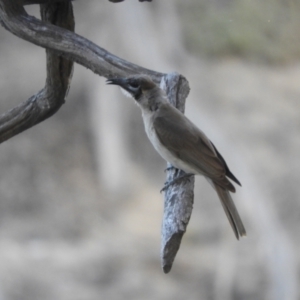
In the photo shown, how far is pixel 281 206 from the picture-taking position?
4055mm

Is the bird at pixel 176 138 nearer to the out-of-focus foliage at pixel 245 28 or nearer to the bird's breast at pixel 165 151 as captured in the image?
the bird's breast at pixel 165 151

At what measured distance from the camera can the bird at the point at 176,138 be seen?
4.66 ft

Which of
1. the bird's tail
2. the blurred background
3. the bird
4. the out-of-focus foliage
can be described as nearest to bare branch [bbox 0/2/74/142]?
the bird

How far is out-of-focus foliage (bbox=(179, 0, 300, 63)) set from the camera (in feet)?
10.9

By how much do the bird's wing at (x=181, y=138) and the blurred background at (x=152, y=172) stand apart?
2.05m

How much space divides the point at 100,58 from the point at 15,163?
2.89 m

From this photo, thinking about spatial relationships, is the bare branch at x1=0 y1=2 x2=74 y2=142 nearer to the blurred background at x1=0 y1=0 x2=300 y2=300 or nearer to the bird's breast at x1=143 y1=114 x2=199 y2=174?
the bird's breast at x1=143 y1=114 x2=199 y2=174

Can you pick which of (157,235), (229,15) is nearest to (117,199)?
(157,235)

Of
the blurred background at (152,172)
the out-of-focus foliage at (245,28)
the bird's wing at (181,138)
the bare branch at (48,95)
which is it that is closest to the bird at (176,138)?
the bird's wing at (181,138)

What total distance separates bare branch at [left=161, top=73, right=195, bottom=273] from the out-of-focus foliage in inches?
64.6

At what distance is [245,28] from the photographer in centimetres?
383

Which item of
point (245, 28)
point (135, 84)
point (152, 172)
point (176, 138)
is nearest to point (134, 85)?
point (135, 84)

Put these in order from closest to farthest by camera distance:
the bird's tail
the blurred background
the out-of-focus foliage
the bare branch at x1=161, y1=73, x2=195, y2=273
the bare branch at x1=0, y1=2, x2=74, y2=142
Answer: the bare branch at x1=161, y1=73, x2=195, y2=273
the bird's tail
the bare branch at x1=0, y1=2, x2=74, y2=142
the out-of-focus foliage
the blurred background

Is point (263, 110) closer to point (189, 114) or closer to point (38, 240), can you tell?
point (189, 114)
